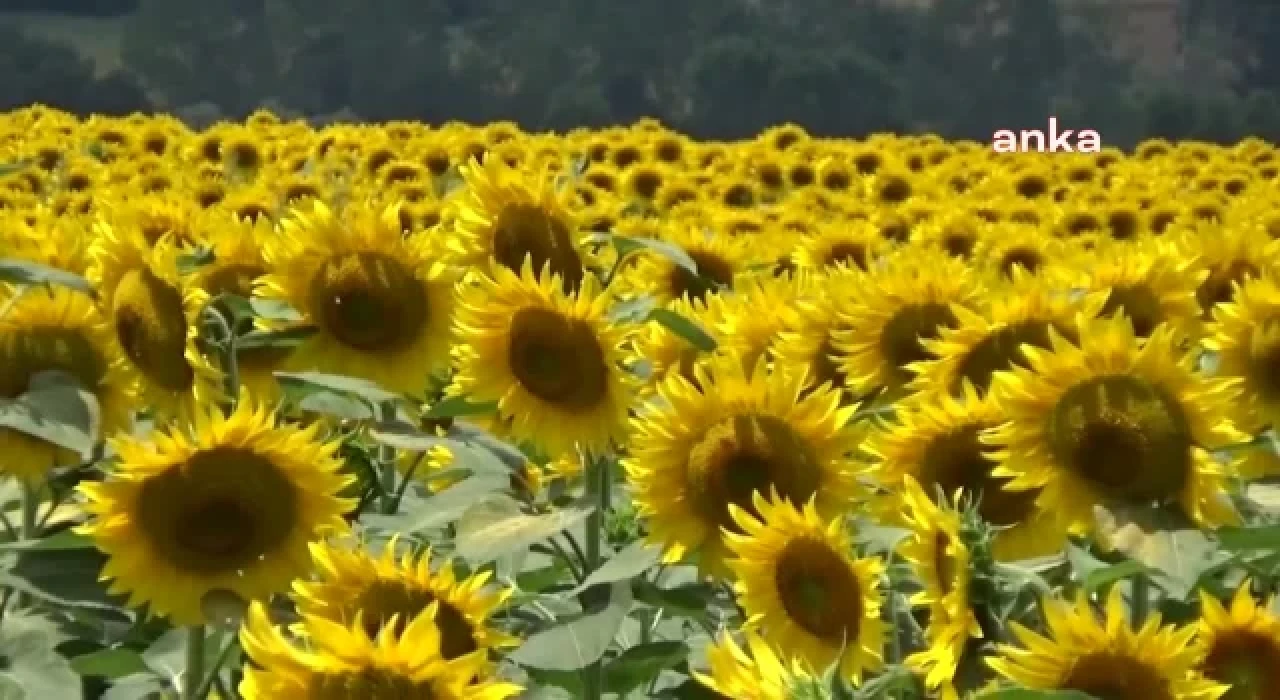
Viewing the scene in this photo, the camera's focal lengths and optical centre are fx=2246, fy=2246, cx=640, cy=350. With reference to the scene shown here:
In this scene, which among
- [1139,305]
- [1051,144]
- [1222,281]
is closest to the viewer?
[1139,305]

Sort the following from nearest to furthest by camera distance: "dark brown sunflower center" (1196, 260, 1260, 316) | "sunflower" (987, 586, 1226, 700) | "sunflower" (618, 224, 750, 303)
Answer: "sunflower" (987, 586, 1226, 700), "dark brown sunflower center" (1196, 260, 1260, 316), "sunflower" (618, 224, 750, 303)

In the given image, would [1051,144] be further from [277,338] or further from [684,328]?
[277,338]

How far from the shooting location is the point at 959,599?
1980 mm

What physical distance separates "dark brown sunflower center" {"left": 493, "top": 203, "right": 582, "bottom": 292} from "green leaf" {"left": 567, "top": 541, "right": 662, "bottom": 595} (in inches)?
20.1

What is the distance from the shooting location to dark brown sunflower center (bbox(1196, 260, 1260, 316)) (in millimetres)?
3506

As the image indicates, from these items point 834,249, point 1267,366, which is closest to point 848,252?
point 834,249

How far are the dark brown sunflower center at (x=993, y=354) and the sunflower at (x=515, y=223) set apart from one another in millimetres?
546

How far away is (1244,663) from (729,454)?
2.08 ft

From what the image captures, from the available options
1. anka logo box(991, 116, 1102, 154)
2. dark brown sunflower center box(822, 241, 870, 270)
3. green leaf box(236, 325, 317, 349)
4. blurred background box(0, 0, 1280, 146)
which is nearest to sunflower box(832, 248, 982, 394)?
green leaf box(236, 325, 317, 349)

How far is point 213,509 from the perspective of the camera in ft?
7.52

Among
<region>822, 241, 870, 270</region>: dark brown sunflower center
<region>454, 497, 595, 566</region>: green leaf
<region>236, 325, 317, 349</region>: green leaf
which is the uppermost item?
<region>236, 325, 317, 349</region>: green leaf

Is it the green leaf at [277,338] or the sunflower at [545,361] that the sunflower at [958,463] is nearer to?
the sunflower at [545,361]

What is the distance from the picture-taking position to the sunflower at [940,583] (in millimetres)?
1975

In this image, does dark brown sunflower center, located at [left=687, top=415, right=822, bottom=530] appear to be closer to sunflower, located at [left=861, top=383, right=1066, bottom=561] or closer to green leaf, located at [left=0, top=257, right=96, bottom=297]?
sunflower, located at [left=861, top=383, right=1066, bottom=561]
